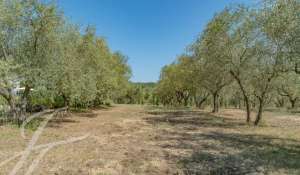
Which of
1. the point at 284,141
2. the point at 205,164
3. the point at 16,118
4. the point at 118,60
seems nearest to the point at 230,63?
the point at 284,141

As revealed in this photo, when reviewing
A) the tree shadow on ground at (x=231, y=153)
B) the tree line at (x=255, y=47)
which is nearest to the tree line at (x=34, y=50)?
the tree shadow on ground at (x=231, y=153)

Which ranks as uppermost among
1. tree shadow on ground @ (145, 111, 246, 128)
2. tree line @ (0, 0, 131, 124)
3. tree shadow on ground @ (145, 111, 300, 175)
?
tree line @ (0, 0, 131, 124)

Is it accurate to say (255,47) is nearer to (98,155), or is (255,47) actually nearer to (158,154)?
(158,154)

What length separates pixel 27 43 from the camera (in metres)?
14.5

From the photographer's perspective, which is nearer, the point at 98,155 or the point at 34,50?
the point at 98,155

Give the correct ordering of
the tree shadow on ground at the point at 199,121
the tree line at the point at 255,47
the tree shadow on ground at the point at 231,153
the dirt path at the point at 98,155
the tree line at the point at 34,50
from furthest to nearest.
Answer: the tree shadow on ground at the point at 199,121, the tree line at the point at 34,50, the tree line at the point at 255,47, the tree shadow on ground at the point at 231,153, the dirt path at the point at 98,155

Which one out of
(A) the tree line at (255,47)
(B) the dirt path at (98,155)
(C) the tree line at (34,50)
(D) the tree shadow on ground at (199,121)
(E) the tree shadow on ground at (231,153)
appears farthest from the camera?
(D) the tree shadow on ground at (199,121)

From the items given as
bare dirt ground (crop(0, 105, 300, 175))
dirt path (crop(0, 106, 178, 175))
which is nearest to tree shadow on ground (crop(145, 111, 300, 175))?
bare dirt ground (crop(0, 105, 300, 175))

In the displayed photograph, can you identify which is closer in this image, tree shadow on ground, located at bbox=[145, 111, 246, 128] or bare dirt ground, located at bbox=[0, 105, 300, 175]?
bare dirt ground, located at bbox=[0, 105, 300, 175]

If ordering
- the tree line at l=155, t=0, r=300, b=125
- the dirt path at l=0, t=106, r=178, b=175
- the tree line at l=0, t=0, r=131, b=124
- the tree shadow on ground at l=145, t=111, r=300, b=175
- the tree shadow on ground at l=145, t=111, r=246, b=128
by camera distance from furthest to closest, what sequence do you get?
the tree shadow on ground at l=145, t=111, r=246, b=128
the tree line at l=0, t=0, r=131, b=124
the tree line at l=155, t=0, r=300, b=125
the tree shadow on ground at l=145, t=111, r=300, b=175
the dirt path at l=0, t=106, r=178, b=175

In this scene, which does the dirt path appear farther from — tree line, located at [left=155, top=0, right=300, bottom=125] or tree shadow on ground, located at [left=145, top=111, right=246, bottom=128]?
tree line, located at [left=155, top=0, right=300, bottom=125]
